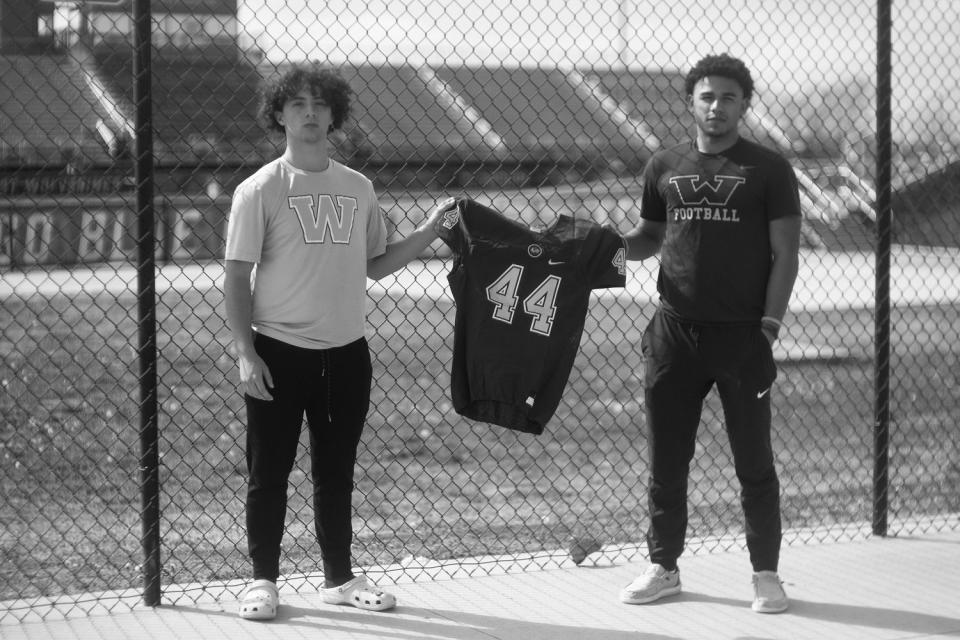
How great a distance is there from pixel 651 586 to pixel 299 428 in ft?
4.65

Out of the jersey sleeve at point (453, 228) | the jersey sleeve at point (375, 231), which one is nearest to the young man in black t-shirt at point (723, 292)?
the jersey sleeve at point (453, 228)

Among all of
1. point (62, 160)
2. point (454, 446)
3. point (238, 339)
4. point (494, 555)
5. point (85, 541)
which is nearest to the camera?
point (238, 339)

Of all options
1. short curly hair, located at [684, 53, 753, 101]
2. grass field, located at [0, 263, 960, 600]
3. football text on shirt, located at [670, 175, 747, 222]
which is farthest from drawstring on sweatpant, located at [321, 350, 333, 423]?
short curly hair, located at [684, 53, 753, 101]

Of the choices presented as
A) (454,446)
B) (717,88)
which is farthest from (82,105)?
(717,88)

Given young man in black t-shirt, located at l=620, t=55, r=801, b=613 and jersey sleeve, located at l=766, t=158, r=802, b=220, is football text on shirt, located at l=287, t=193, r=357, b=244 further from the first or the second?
jersey sleeve, located at l=766, t=158, r=802, b=220

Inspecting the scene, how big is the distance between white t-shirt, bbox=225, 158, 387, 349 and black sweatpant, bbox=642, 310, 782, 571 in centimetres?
111

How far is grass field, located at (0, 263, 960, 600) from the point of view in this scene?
16.5 feet

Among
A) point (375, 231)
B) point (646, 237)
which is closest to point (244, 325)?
point (375, 231)

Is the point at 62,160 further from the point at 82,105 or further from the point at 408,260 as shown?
the point at 408,260

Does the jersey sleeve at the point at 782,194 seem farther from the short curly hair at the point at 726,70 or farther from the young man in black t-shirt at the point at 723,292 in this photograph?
the short curly hair at the point at 726,70

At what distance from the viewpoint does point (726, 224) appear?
3.88 metres

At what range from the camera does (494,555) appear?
4.76 meters

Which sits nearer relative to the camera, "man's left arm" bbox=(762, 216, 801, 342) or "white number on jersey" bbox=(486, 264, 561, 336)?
"man's left arm" bbox=(762, 216, 801, 342)

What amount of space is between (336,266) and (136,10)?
1109 millimetres
